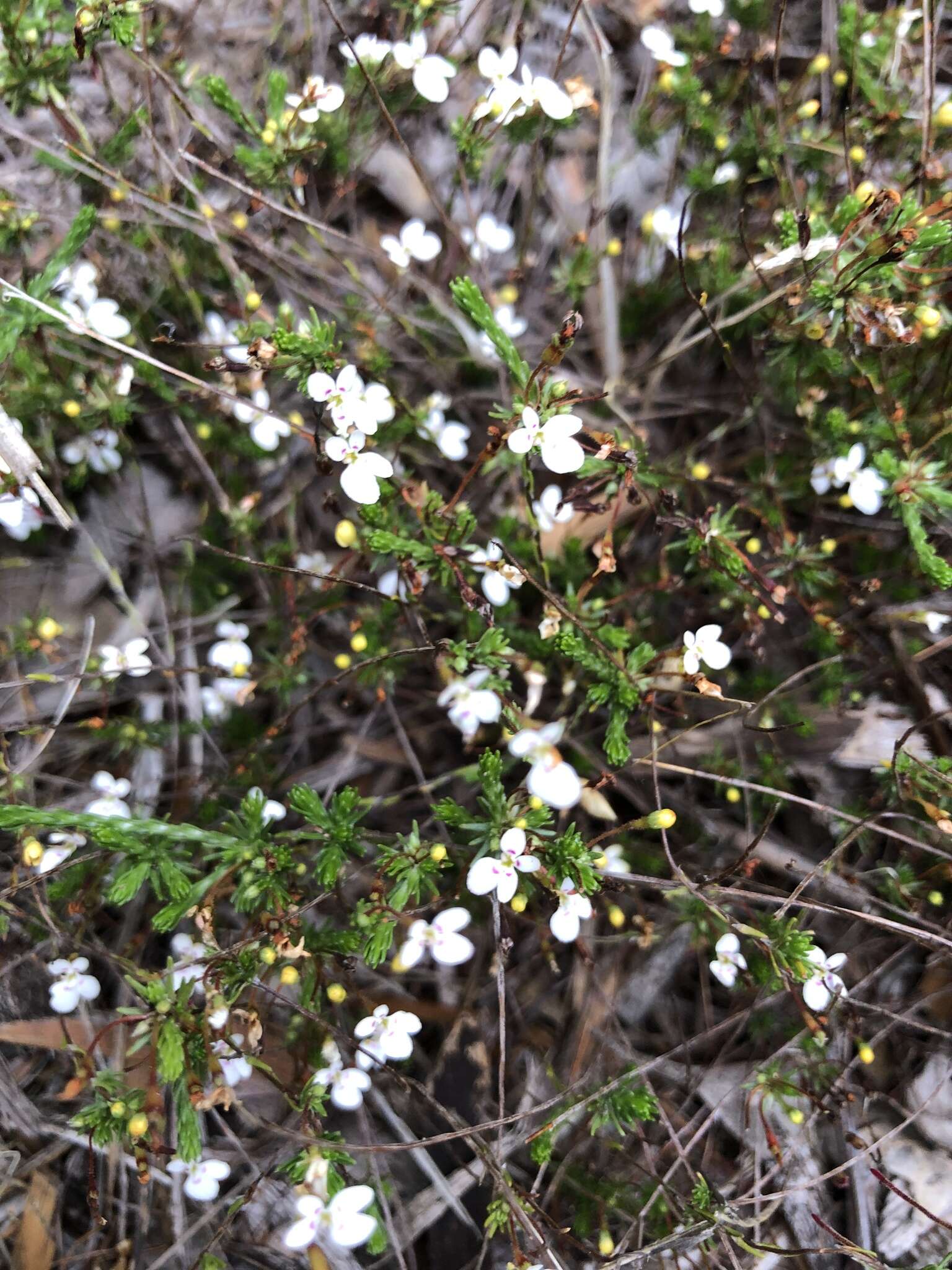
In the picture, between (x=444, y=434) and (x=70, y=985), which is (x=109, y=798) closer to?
(x=70, y=985)

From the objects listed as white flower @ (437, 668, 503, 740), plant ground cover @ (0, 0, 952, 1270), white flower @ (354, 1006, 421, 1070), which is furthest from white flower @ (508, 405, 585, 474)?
white flower @ (354, 1006, 421, 1070)

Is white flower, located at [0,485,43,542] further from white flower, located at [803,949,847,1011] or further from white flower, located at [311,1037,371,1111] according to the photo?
white flower, located at [803,949,847,1011]

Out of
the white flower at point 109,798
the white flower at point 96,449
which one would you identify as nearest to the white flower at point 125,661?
the white flower at point 109,798

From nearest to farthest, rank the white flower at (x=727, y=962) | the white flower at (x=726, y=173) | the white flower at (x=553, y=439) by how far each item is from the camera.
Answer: the white flower at (x=553, y=439)
the white flower at (x=727, y=962)
the white flower at (x=726, y=173)

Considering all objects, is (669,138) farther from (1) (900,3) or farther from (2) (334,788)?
(2) (334,788)

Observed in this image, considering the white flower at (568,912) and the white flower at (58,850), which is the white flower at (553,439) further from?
the white flower at (58,850)

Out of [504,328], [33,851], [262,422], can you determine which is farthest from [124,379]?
[33,851]

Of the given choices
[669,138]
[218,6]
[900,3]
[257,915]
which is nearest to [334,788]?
[257,915]
